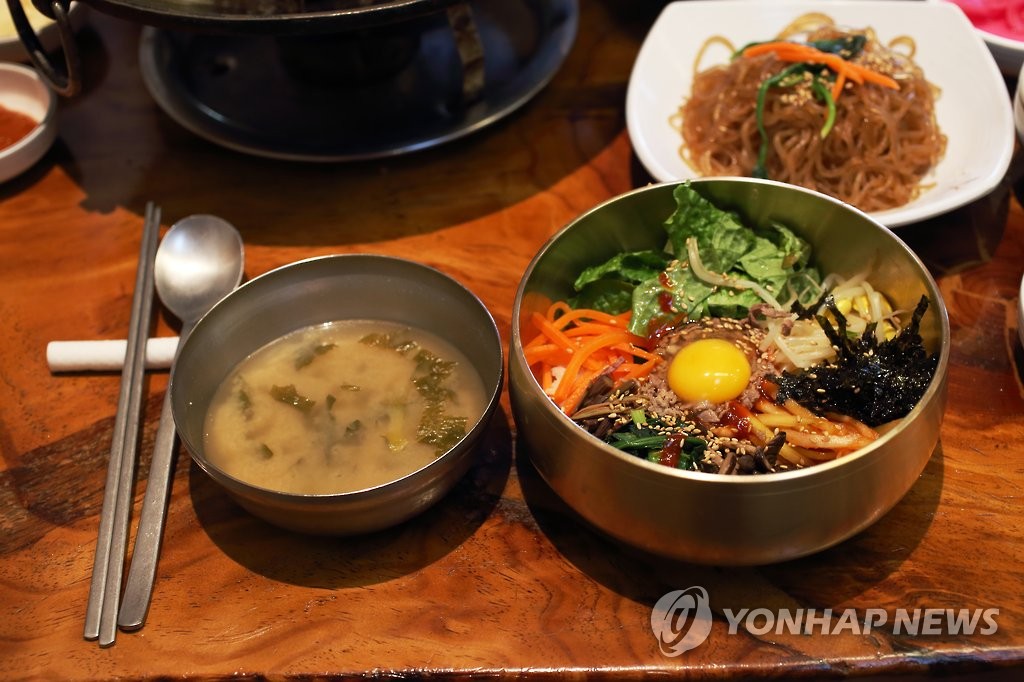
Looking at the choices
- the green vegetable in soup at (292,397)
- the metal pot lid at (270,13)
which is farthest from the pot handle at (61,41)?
the green vegetable in soup at (292,397)

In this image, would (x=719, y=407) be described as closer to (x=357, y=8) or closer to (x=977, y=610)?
(x=977, y=610)

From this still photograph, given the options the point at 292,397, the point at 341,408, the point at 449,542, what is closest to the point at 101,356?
the point at 292,397

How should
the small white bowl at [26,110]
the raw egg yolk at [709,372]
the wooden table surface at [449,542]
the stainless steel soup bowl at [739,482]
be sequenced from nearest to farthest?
the stainless steel soup bowl at [739,482], the wooden table surface at [449,542], the raw egg yolk at [709,372], the small white bowl at [26,110]

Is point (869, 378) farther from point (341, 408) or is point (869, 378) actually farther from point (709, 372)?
point (341, 408)

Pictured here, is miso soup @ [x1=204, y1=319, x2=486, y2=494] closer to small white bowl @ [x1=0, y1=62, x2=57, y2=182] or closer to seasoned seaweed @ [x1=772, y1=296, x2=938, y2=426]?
seasoned seaweed @ [x1=772, y1=296, x2=938, y2=426]

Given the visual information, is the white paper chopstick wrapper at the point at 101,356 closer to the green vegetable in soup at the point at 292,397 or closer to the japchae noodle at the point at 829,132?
the green vegetable in soup at the point at 292,397
